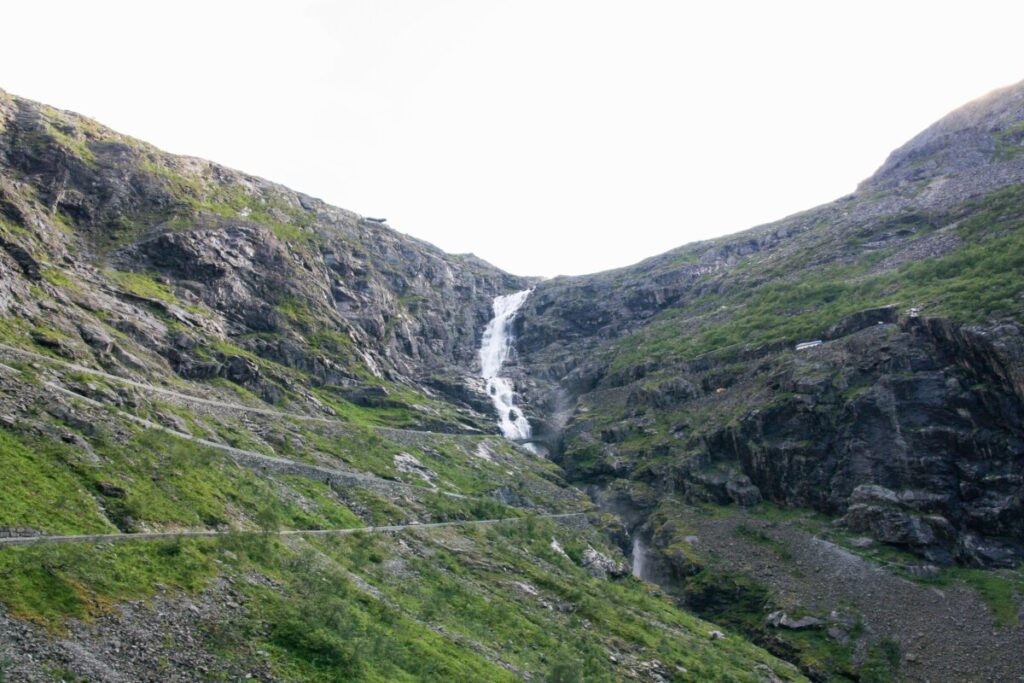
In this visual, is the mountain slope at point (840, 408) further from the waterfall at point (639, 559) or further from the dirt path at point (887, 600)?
the waterfall at point (639, 559)

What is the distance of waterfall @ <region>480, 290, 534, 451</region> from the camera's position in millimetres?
124312

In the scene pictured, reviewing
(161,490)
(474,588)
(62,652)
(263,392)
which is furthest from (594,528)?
(62,652)

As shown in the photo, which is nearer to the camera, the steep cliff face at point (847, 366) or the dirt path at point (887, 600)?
the dirt path at point (887, 600)

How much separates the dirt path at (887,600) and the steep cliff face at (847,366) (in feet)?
20.1

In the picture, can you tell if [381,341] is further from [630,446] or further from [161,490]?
[161,490]

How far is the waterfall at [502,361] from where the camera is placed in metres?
124

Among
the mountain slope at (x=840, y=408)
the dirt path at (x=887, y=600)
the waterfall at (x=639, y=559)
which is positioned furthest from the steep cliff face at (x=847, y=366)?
the waterfall at (x=639, y=559)

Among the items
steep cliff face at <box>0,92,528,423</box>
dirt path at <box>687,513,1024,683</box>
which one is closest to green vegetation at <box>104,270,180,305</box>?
steep cliff face at <box>0,92,528,423</box>

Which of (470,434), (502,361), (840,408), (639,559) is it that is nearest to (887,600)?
(639,559)

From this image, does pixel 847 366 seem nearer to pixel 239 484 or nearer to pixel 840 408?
pixel 840 408

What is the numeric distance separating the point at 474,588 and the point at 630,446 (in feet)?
203

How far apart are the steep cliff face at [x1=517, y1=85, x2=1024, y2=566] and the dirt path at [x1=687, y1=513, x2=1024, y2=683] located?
20.1 feet

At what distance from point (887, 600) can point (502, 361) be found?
11030 cm

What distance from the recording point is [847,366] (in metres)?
92.8
